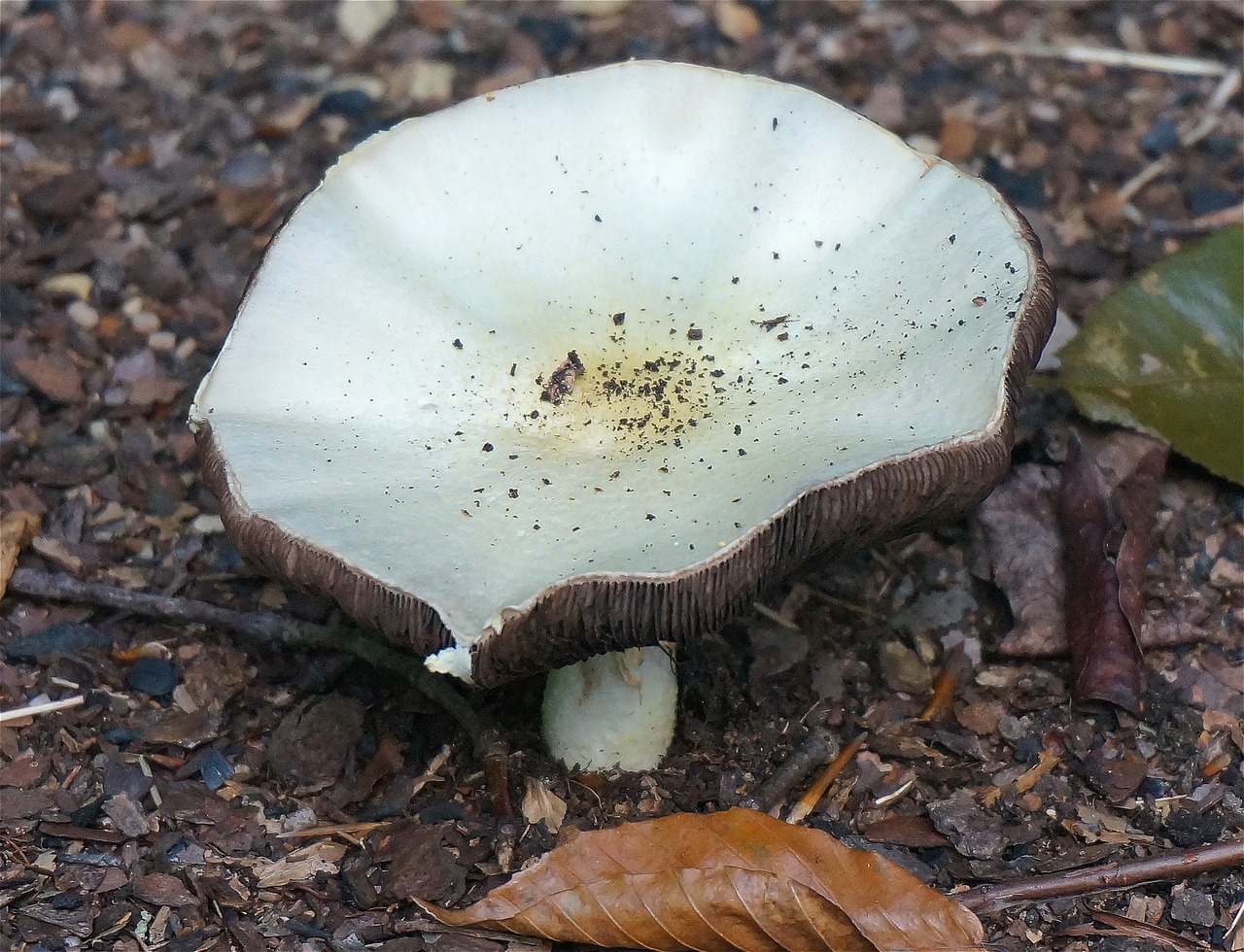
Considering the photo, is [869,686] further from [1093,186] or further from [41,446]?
[41,446]

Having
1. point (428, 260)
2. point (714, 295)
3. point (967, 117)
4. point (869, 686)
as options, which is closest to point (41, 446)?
point (428, 260)

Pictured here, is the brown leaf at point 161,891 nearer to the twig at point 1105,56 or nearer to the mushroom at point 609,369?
the mushroom at point 609,369

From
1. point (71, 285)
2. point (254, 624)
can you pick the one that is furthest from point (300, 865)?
point (71, 285)

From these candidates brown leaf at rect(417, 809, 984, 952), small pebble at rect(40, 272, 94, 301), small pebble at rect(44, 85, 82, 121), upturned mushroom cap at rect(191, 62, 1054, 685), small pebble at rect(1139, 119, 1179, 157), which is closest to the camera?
upturned mushroom cap at rect(191, 62, 1054, 685)

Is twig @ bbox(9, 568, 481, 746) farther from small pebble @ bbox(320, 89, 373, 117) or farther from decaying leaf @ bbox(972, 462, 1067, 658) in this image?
small pebble @ bbox(320, 89, 373, 117)

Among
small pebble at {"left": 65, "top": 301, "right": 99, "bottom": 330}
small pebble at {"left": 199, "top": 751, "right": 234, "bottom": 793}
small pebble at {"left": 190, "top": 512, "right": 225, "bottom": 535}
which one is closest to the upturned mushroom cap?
small pebble at {"left": 199, "top": 751, "right": 234, "bottom": 793}

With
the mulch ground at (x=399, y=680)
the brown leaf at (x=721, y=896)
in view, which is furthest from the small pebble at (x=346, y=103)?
the brown leaf at (x=721, y=896)
